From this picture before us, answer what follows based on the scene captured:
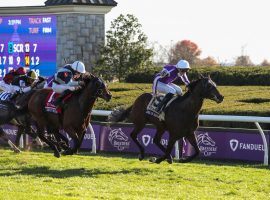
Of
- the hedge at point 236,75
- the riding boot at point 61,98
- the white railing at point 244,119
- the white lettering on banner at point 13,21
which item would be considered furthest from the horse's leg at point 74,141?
the white lettering on banner at point 13,21

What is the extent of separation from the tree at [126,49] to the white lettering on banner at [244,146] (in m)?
9.69

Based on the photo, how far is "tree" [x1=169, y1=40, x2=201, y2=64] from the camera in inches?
1661

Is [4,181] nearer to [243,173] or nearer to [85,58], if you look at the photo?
[243,173]

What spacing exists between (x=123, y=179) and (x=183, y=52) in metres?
36.3

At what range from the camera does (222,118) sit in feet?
40.2

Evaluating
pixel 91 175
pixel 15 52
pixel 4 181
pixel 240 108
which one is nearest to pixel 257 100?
pixel 240 108

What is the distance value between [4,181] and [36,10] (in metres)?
10.9

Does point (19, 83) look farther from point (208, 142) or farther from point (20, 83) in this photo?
point (208, 142)

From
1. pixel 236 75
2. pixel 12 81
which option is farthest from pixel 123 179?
pixel 236 75

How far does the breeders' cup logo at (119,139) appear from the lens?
44.9ft

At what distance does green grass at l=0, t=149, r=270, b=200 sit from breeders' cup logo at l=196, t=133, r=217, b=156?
0.47m

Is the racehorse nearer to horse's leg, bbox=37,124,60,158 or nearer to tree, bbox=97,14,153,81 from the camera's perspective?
horse's leg, bbox=37,124,60,158

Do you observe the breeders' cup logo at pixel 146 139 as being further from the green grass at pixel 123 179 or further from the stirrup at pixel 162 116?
the stirrup at pixel 162 116

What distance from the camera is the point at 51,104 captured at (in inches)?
468
